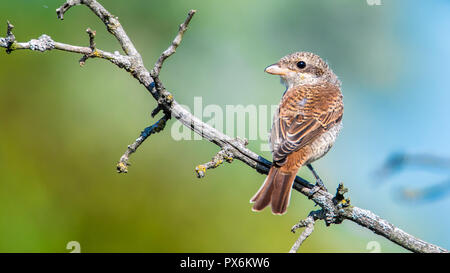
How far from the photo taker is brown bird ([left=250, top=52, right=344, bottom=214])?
11.2 feet

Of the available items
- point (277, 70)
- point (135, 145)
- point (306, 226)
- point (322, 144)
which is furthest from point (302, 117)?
point (135, 145)

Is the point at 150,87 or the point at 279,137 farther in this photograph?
the point at 279,137

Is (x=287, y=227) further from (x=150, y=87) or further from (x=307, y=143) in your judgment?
(x=150, y=87)

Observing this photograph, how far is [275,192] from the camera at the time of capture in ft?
11.1

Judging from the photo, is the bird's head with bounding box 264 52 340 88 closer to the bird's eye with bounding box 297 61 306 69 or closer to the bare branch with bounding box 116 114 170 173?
the bird's eye with bounding box 297 61 306 69

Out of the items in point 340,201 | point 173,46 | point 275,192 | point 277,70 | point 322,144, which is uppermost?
point 277,70

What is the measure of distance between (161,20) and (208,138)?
10.2 feet

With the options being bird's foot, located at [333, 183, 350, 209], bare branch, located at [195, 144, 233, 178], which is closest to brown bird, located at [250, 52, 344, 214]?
bird's foot, located at [333, 183, 350, 209]

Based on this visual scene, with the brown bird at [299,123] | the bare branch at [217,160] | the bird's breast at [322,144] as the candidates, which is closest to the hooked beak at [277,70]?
the brown bird at [299,123]

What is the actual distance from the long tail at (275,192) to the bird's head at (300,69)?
146cm

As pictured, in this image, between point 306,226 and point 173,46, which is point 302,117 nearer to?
point 306,226

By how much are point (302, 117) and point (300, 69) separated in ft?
2.74

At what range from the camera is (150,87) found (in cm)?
307

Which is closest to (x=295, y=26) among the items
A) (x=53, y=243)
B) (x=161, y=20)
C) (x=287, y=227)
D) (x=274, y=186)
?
(x=161, y=20)
